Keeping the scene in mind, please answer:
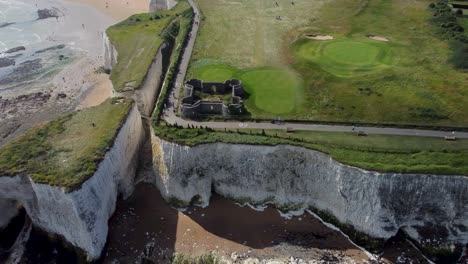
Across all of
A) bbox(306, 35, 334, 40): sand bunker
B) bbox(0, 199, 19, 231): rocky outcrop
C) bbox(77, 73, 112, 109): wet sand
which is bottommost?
bbox(0, 199, 19, 231): rocky outcrop

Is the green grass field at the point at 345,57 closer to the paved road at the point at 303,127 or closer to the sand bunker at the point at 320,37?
the sand bunker at the point at 320,37

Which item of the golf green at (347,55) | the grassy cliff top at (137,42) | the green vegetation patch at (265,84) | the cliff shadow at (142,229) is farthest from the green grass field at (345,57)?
the cliff shadow at (142,229)

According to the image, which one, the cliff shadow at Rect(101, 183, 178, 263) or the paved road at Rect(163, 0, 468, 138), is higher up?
the paved road at Rect(163, 0, 468, 138)

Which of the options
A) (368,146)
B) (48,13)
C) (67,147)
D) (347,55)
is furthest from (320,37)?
(48,13)

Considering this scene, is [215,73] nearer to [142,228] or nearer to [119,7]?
[142,228]

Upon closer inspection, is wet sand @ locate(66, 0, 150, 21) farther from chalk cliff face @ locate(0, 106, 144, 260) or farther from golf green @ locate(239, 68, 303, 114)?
chalk cliff face @ locate(0, 106, 144, 260)

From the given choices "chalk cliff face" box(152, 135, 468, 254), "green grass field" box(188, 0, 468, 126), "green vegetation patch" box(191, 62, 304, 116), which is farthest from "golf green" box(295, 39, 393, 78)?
"chalk cliff face" box(152, 135, 468, 254)
